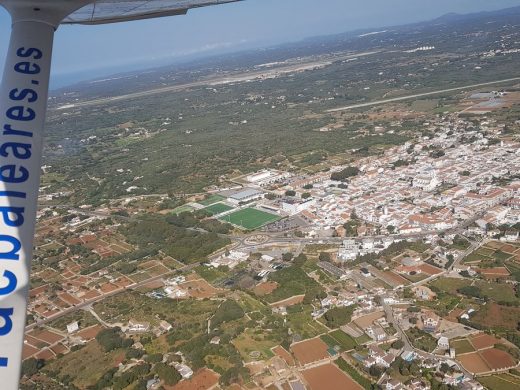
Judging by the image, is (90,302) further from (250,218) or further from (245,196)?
(245,196)

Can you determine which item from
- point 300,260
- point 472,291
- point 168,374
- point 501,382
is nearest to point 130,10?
point 168,374

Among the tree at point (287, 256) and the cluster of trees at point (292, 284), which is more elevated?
the tree at point (287, 256)

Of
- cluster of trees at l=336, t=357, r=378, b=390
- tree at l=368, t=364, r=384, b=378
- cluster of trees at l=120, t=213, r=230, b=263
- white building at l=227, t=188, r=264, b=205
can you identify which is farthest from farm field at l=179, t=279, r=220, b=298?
white building at l=227, t=188, r=264, b=205

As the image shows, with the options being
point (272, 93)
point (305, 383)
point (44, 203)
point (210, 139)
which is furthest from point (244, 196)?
point (272, 93)

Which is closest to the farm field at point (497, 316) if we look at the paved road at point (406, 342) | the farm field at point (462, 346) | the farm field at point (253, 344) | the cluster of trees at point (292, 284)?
the farm field at point (462, 346)

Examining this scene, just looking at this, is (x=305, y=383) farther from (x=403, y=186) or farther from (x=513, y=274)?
(x=403, y=186)

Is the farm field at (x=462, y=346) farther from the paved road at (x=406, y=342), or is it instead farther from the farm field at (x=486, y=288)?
the farm field at (x=486, y=288)

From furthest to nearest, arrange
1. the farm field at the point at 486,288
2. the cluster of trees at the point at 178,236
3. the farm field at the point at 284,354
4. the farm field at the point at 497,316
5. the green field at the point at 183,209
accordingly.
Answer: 1. the green field at the point at 183,209
2. the cluster of trees at the point at 178,236
3. the farm field at the point at 486,288
4. the farm field at the point at 497,316
5. the farm field at the point at 284,354
